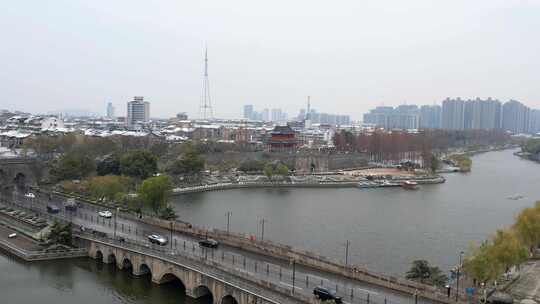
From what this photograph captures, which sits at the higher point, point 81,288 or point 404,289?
point 404,289

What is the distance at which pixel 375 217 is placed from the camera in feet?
90.8

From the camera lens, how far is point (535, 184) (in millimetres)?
44594

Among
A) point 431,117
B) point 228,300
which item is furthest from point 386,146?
point 431,117

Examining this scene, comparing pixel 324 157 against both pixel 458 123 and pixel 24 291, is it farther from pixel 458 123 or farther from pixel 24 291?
pixel 458 123

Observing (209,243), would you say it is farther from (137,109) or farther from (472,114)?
(472,114)

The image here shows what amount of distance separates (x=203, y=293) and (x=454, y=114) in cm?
14263

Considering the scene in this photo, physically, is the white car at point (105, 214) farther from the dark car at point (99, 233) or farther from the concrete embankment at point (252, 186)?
the concrete embankment at point (252, 186)

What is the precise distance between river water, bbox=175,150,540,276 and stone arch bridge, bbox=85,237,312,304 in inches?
265

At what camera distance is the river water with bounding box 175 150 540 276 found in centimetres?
2094

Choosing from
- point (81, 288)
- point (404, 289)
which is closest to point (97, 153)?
point (81, 288)

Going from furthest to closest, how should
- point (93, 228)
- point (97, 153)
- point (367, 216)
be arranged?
point (97, 153) < point (367, 216) < point (93, 228)

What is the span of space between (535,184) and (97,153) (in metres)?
37.2

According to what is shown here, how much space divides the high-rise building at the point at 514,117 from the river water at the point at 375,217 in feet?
386

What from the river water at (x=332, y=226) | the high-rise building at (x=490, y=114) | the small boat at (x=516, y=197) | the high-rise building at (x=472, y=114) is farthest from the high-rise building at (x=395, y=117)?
the river water at (x=332, y=226)
